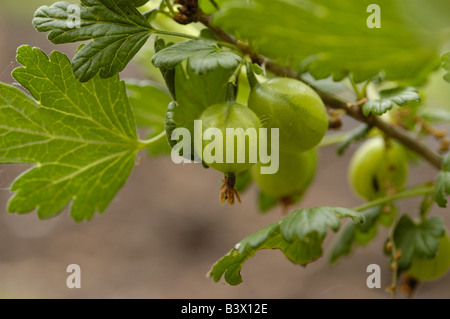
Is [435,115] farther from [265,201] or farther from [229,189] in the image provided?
[229,189]

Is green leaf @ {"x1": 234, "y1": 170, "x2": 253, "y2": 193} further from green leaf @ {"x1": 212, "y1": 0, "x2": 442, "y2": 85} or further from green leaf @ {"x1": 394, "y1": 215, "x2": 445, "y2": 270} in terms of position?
green leaf @ {"x1": 212, "y1": 0, "x2": 442, "y2": 85}

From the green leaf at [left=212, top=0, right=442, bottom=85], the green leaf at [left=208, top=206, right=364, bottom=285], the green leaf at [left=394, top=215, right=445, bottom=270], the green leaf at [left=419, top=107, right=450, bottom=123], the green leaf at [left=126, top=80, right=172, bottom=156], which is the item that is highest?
the green leaf at [left=126, top=80, right=172, bottom=156]

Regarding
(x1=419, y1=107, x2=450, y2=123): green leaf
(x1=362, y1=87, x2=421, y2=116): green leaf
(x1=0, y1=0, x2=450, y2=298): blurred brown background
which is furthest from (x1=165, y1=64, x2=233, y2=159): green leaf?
(x1=0, y1=0, x2=450, y2=298): blurred brown background

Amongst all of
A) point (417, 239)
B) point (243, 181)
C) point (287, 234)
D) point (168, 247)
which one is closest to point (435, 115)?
point (417, 239)

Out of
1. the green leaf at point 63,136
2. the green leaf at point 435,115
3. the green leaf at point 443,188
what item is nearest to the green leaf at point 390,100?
the green leaf at point 443,188

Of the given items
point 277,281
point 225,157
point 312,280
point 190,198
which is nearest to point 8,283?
point 190,198
